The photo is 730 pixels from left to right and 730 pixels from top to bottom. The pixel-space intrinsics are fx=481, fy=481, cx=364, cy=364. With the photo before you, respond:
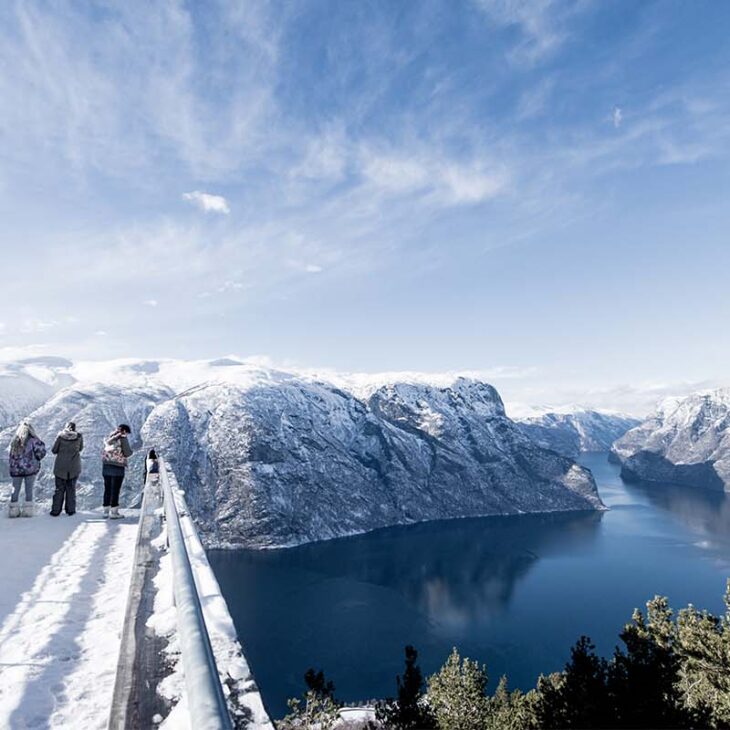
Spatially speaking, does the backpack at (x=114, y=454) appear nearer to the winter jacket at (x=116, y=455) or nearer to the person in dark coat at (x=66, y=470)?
the winter jacket at (x=116, y=455)

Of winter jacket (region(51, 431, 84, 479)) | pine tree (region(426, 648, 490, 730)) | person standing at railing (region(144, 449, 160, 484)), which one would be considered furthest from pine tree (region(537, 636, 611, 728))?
winter jacket (region(51, 431, 84, 479))

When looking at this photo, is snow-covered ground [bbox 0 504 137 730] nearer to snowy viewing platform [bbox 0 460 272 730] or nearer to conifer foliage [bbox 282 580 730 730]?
snowy viewing platform [bbox 0 460 272 730]

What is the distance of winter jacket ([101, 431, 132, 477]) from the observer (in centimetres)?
1373

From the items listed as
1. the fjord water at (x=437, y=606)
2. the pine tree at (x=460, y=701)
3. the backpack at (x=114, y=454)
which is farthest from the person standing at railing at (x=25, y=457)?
the fjord water at (x=437, y=606)

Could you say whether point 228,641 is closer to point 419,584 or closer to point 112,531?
point 112,531

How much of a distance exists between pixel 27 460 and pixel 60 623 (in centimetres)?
1060

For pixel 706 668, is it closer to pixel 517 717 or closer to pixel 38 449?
pixel 517 717

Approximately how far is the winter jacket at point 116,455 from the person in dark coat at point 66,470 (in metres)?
0.76

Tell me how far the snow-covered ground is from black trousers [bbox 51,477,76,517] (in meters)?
2.05

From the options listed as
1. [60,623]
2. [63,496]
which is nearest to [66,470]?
[63,496]

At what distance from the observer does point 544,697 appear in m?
34.8

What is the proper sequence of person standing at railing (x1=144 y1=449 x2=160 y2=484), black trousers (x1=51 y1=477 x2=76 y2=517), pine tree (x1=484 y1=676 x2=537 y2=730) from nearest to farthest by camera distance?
person standing at railing (x1=144 y1=449 x2=160 y2=484) < black trousers (x1=51 y1=477 x2=76 y2=517) < pine tree (x1=484 y1=676 x2=537 y2=730)

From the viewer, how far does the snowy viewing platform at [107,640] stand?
11.8 feet

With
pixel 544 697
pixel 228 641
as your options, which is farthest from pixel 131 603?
pixel 544 697
